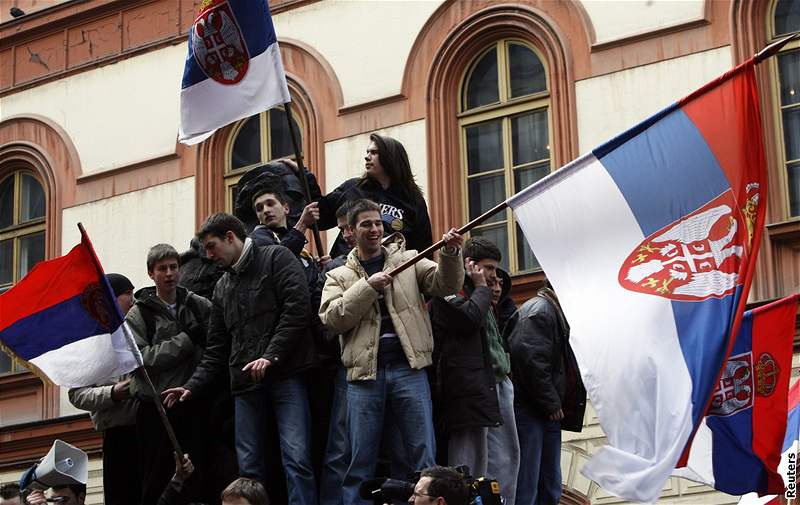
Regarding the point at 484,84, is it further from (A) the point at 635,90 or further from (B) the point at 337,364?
(B) the point at 337,364

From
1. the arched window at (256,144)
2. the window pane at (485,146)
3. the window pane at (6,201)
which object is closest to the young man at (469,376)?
the window pane at (485,146)

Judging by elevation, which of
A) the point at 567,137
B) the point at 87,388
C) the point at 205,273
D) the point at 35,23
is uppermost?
the point at 35,23

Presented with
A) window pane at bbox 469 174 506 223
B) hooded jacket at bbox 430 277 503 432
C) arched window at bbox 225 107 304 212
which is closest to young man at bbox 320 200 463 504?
hooded jacket at bbox 430 277 503 432

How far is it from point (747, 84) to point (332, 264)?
2857 mm

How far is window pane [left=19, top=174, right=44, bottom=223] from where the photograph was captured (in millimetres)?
24516

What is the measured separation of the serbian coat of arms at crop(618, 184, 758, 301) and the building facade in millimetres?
8479

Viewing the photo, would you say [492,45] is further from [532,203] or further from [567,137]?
[532,203]

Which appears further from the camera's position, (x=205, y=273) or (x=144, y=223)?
(x=144, y=223)

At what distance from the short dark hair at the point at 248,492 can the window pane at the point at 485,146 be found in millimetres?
10894

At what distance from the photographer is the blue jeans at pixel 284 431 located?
1045 cm

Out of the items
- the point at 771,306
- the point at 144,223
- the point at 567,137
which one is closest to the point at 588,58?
the point at 567,137

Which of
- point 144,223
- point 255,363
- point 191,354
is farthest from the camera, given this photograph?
point 144,223

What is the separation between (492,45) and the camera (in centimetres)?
2073

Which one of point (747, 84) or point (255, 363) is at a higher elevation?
point (747, 84)
